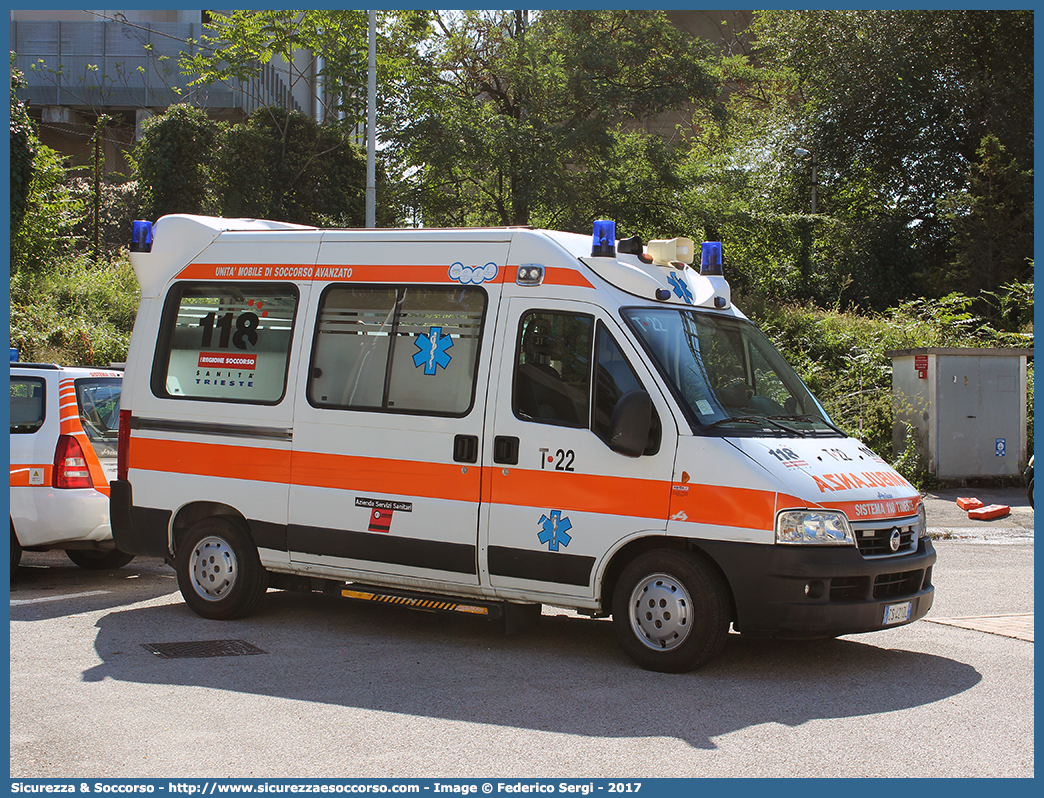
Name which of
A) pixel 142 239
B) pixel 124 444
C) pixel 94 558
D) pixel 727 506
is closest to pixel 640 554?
pixel 727 506

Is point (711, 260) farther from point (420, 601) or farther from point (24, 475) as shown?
point (24, 475)

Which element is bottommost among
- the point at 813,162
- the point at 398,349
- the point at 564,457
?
the point at 564,457

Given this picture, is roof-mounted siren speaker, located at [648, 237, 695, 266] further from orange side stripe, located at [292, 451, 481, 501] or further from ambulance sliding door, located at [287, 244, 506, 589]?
orange side stripe, located at [292, 451, 481, 501]

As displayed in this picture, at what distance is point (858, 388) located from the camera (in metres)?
18.4

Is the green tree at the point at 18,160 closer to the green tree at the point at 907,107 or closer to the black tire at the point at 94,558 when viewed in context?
the black tire at the point at 94,558

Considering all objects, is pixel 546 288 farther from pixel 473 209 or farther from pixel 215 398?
pixel 473 209

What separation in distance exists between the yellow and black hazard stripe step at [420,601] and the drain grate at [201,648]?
76 centimetres

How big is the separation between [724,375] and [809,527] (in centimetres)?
112

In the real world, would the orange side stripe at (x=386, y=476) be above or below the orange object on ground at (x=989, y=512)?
above

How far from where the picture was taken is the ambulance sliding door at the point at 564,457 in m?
6.39

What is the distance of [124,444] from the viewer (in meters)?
8.13

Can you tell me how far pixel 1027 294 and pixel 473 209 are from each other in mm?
13346

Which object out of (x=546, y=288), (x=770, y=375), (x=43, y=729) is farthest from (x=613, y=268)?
(x=43, y=729)

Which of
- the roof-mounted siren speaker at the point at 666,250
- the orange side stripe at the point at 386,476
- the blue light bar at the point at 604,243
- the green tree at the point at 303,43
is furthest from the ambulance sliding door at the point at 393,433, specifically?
the green tree at the point at 303,43
